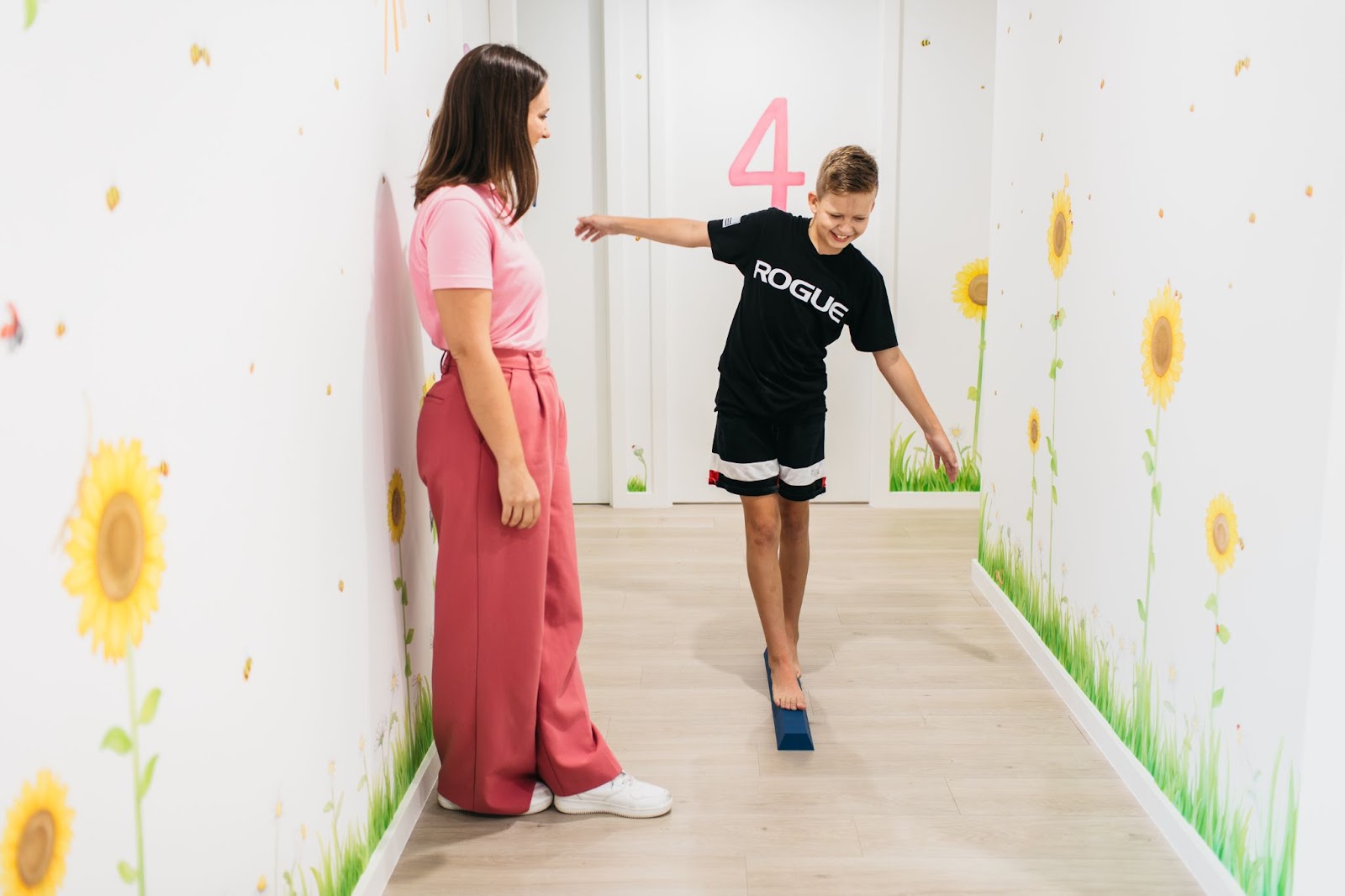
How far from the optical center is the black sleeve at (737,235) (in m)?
2.41

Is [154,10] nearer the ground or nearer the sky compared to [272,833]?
nearer the sky

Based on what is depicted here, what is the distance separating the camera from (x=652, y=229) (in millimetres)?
2475

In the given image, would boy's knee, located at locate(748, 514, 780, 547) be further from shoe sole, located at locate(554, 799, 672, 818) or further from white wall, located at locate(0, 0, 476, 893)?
white wall, located at locate(0, 0, 476, 893)

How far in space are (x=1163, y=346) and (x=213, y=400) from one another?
5.30ft

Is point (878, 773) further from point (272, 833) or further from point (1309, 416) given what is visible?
point (272, 833)

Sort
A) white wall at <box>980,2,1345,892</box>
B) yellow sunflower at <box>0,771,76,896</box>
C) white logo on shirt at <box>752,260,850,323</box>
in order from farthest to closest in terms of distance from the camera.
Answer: white logo on shirt at <box>752,260,850,323</box>, white wall at <box>980,2,1345,892</box>, yellow sunflower at <box>0,771,76,896</box>

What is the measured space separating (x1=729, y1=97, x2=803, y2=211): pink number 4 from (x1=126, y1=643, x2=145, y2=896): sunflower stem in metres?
3.37

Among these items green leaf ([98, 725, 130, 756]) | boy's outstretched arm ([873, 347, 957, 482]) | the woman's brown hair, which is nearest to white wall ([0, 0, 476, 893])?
green leaf ([98, 725, 130, 756])

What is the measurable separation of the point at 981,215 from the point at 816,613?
6.10 feet

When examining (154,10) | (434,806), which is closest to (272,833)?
(434,806)

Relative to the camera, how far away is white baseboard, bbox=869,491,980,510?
13.9 ft

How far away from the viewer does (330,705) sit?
1.56 m

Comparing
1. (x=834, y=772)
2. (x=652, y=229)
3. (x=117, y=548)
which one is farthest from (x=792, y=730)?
(x=117, y=548)

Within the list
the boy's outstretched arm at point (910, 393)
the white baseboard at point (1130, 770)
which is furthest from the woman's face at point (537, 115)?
the white baseboard at point (1130, 770)
